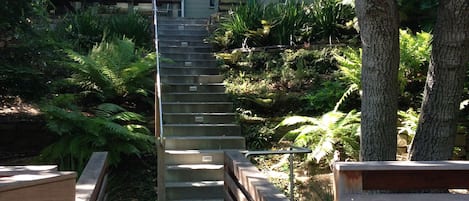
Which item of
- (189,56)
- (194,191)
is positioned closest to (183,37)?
(189,56)

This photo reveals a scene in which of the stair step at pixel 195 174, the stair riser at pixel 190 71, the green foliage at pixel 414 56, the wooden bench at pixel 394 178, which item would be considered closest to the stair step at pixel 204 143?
the stair step at pixel 195 174

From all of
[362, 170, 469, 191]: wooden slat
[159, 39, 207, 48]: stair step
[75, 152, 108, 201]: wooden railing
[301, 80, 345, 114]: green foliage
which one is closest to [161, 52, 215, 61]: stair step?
[159, 39, 207, 48]: stair step

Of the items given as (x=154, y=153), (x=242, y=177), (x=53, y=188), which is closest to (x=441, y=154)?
(x=242, y=177)

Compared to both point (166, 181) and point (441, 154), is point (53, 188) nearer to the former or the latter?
point (441, 154)

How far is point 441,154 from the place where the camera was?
4.29 metres

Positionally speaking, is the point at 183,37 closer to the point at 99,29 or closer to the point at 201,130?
the point at 99,29

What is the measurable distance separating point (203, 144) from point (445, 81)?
3941 millimetres

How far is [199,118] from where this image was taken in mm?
8078

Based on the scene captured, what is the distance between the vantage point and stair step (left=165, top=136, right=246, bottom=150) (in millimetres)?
7355

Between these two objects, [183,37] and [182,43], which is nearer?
[182,43]

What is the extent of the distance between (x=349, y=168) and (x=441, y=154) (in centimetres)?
205

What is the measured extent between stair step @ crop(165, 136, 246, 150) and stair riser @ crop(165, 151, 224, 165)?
34 cm

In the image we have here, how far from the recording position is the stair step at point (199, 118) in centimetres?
805

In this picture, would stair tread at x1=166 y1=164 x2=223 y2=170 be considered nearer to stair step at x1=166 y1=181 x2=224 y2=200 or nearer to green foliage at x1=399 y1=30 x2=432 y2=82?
stair step at x1=166 y1=181 x2=224 y2=200
